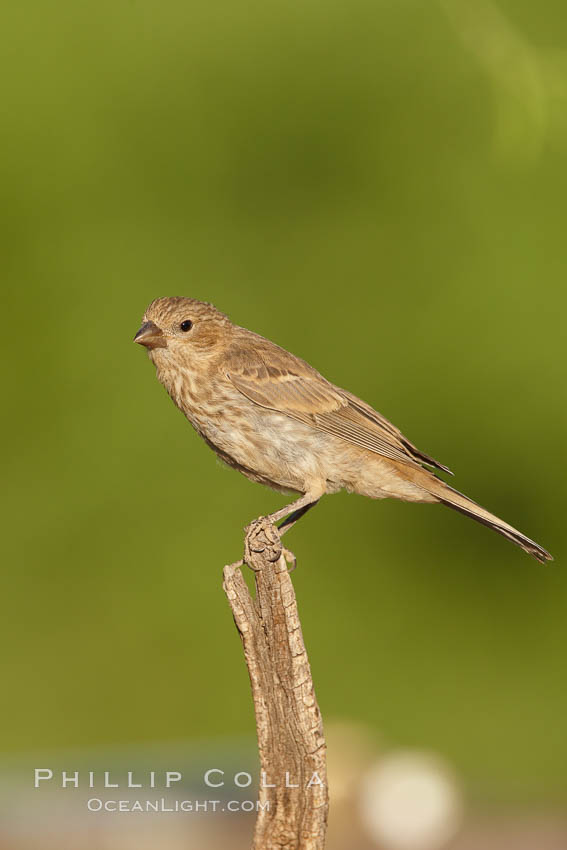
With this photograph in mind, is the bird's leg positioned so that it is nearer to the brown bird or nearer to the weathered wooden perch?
the brown bird

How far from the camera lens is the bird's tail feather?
2.54m

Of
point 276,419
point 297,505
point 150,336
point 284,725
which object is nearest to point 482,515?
point 297,505

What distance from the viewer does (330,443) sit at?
2861 mm

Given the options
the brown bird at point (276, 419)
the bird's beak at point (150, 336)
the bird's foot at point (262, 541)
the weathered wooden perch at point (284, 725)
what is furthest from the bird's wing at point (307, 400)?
the weathered wooden perch at point (284, 725)

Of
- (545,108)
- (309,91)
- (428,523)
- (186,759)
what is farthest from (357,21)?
(186,759)

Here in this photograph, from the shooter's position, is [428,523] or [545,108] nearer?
[545,108]

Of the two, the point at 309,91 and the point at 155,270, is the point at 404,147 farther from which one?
the point at 155,270

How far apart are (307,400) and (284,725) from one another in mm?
1042

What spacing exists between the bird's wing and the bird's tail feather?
8 centimetres

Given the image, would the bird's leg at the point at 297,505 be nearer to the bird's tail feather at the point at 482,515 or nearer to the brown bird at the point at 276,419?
the brown bird at the point at 276,419

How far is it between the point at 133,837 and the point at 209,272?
2.48m

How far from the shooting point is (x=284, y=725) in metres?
2.07

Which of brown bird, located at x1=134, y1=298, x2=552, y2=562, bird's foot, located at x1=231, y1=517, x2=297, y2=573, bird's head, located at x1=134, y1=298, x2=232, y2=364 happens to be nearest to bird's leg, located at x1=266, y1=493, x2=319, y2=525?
brown bird, located at x1=134, y1=298, x2=552, y2=562

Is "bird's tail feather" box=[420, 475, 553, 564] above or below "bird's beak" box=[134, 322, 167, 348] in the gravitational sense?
below
